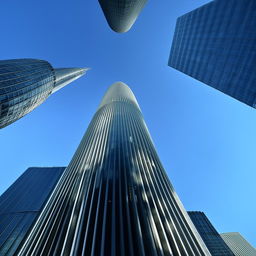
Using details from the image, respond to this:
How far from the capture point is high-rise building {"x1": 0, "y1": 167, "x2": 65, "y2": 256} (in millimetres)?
94750

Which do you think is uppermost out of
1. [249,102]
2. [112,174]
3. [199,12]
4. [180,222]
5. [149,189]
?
[199,12]

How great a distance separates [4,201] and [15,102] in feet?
270

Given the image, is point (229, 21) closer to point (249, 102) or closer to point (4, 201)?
point (249, 102)

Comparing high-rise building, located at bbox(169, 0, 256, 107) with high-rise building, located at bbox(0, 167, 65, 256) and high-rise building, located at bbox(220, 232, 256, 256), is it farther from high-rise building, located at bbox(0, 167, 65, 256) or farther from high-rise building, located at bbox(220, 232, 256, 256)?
high-rise building, located at bbox(220, 232, 256, 256)

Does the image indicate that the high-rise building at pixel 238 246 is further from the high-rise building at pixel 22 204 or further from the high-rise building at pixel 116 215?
the high-rise building at pixel 22 204

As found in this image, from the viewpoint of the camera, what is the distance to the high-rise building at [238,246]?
14216cm

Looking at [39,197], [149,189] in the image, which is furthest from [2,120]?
[39,197]

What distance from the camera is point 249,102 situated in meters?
65.7

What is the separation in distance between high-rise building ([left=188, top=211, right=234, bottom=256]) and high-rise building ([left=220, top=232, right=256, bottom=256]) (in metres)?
74.6

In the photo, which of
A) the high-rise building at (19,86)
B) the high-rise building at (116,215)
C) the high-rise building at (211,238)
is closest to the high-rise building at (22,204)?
the high-rise building at (116,215)

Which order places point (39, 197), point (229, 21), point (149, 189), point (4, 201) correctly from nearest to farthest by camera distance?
point (149, 189) < point (229, 21) < point (4, 201) < point (39, 197)

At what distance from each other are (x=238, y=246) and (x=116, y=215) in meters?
175

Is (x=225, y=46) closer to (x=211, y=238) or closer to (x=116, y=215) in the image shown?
(x=116, y=215)

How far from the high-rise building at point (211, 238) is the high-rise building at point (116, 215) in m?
55.8
